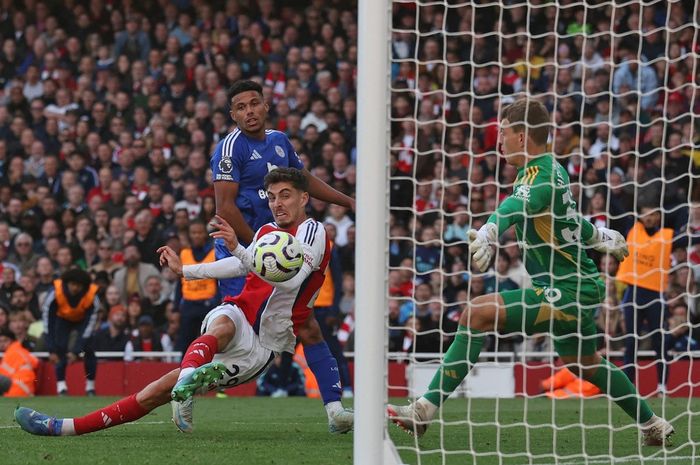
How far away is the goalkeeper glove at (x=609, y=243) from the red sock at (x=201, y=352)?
205 cm

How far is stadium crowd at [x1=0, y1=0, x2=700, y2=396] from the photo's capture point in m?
13.4

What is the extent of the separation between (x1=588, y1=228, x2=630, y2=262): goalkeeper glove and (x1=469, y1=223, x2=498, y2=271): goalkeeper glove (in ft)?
3.40

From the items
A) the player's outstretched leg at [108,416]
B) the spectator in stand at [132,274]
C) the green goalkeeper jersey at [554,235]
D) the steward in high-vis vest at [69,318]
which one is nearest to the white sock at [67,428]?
the player's outstretched leg at [108,416]

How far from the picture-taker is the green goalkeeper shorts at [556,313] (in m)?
6.10

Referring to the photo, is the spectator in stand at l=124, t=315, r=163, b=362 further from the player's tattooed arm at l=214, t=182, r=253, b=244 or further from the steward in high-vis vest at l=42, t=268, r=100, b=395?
the player's tattooed arm at l=214, t=182, r=253, b=244

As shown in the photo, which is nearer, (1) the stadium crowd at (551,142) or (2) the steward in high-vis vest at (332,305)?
(2) the steward in high-vis vest at (332,305)

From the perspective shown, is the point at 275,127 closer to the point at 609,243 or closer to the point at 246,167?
the point at 246,167

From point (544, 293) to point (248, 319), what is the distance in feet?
5.26

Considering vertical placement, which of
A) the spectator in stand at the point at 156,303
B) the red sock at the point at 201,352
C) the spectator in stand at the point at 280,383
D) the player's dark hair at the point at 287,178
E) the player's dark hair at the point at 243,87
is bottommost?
the spectator in stand at the point at 280,383

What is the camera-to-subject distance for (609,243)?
20.9 feet

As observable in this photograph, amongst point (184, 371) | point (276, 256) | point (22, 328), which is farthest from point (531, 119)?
point (22, 328)

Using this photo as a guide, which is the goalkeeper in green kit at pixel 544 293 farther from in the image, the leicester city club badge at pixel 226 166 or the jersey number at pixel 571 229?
the leicester city club badge at pixel 226 166

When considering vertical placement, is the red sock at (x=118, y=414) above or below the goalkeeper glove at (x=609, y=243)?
below

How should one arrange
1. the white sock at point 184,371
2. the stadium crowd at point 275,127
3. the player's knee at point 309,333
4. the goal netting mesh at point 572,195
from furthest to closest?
1. the stadium crowd at point 275,127
2. the goal netting mesh at point 572,195
3. the player's knee at point 309,333
4. the white sock at point 184,371
